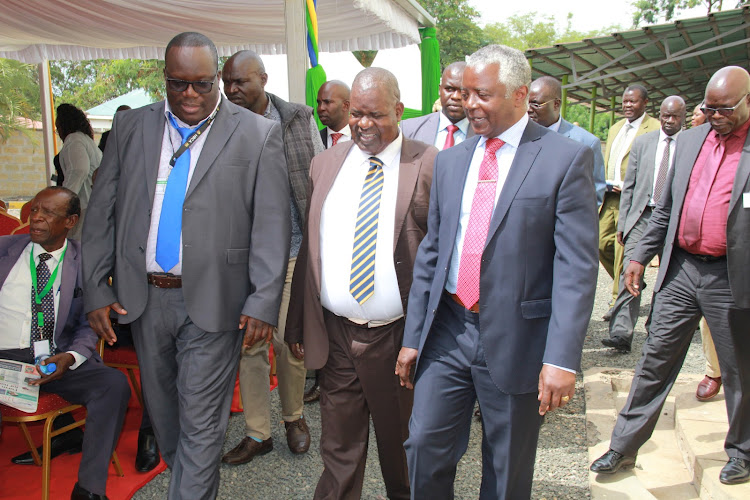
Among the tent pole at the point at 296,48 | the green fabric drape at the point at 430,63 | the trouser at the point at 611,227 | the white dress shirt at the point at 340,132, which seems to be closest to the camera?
the tent pole at the point at 296,48

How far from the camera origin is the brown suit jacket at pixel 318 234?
2863mm

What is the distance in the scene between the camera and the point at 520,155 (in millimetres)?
2447

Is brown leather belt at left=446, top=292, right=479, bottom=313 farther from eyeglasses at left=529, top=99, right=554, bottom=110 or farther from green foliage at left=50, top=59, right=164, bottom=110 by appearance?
green foliage at left=50, top=59, right=164, bottom=110

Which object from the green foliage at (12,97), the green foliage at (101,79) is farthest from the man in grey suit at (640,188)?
the green foliage at (101,79)

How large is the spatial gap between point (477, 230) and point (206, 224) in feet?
3.94

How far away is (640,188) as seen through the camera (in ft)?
19.8

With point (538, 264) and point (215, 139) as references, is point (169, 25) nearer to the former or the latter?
point (215, 139)

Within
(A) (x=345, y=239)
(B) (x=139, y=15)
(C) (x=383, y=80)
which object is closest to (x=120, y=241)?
(A) (x=345, y=239)

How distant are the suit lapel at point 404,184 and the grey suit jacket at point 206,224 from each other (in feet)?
1.76

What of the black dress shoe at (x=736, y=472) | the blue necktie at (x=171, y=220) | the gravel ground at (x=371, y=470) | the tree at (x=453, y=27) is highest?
the tree at (x=453, y=27)

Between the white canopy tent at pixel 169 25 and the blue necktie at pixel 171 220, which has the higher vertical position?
the white canopy tent at pixel 169 25

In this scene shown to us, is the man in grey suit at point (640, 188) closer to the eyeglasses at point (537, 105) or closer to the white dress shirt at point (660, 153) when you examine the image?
the white dress shirt at point (660, 153)

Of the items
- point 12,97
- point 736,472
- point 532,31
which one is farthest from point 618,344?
point 532,31

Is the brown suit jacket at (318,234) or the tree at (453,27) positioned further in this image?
the tree at (453,27)
